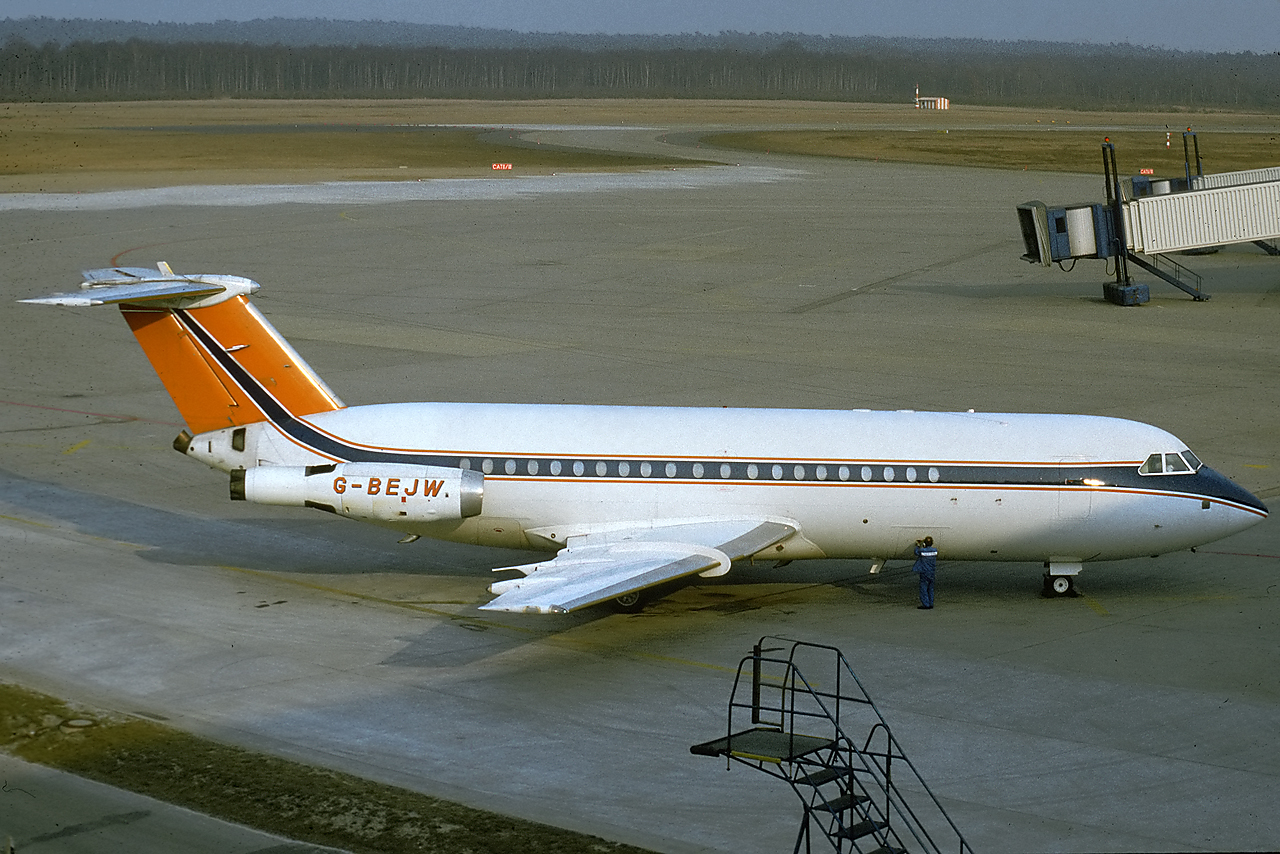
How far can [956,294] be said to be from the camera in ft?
192

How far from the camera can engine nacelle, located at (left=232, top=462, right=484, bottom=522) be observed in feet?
80.9

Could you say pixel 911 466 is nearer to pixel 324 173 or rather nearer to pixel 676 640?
pixel 676 640

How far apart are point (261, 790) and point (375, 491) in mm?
7452

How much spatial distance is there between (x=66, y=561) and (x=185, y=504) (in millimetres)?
4218

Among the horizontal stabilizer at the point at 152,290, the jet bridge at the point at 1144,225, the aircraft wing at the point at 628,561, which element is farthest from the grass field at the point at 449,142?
the aircraft wing at the point at 628,561

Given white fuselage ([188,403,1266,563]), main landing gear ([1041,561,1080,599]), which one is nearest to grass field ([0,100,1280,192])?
white fuselage ([188,403,1266,563])

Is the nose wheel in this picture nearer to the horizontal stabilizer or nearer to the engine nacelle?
the engine nacelle

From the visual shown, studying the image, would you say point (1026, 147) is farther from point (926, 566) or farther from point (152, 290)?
point (152, 290)

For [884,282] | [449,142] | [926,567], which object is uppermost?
[449,142]

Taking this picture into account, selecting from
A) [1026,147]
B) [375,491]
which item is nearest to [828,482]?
[375,491]

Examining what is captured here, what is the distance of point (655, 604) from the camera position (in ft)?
84.0

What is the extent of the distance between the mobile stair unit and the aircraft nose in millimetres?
7553

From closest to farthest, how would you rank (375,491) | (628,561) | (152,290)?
(628,561) → (375,491) → (152,290)

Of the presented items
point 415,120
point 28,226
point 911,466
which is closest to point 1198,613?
point 911,466
